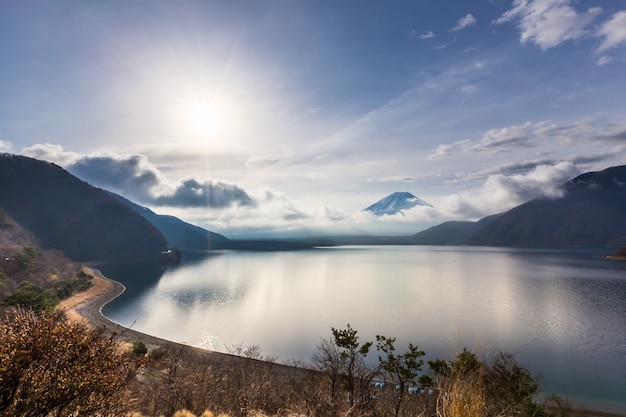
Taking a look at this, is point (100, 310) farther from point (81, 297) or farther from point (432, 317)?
point (432, 317)

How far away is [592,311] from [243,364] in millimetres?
53155

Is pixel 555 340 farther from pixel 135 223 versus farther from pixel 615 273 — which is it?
pixel 135 223

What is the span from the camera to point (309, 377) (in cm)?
2733

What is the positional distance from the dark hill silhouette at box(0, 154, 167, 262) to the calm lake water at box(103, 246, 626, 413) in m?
102

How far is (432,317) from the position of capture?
1935 inches

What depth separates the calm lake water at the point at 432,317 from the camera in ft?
103

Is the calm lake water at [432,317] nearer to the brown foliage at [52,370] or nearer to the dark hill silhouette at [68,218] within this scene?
the brown foliage at [52,370]

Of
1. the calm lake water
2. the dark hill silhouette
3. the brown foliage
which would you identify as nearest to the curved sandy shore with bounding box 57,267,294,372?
the calm lake water

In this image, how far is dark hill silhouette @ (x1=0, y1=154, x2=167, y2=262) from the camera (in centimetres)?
16800

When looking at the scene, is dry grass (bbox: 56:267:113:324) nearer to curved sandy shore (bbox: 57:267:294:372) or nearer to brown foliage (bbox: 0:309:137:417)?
curved sandy shore (bbox: 57:267:294:372)

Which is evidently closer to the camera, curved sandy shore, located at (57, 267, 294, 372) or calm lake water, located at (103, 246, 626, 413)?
calm lake water, located at (103, 246, 626, 413)

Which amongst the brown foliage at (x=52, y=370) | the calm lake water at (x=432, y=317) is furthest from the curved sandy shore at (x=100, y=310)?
the brown foliage at (x=52, y=370)

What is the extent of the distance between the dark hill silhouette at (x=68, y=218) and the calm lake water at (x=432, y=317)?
10169 centimetres

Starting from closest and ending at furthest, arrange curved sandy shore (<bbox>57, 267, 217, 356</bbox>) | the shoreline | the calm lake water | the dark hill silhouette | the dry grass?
the shoreline → the calm lake water → curved sandy shore (<bbox>57, 267, 217, 356</bbox>) → the dry grass → the dark hill silhouette
